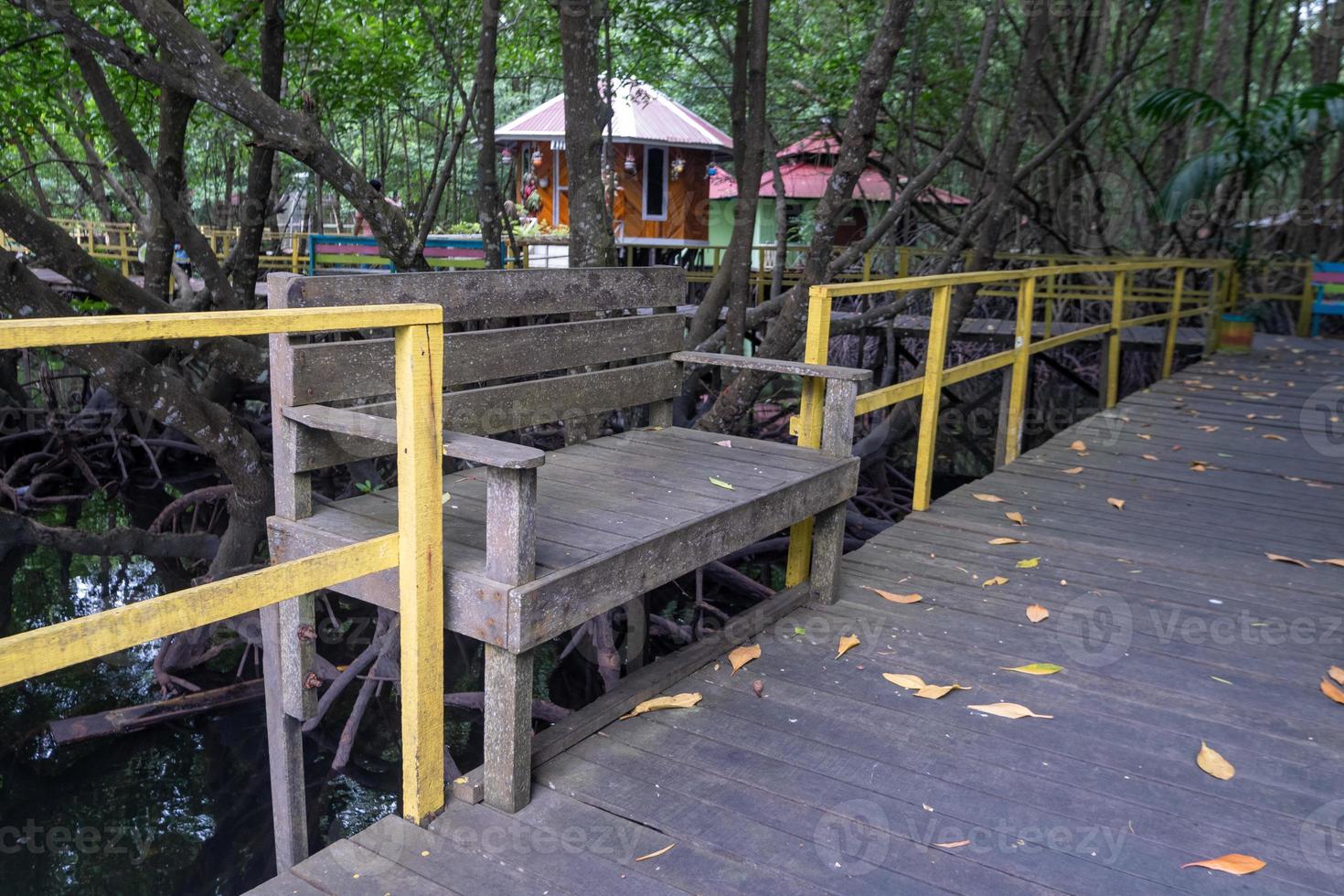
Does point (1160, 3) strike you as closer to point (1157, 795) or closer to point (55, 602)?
point (1157, 795)

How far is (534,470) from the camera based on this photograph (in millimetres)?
2492

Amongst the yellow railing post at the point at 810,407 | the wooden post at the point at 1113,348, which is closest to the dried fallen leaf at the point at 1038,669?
the yellow railing post at the point at 810,407

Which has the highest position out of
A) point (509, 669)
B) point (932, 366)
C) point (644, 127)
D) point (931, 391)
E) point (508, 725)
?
point (644, 127)

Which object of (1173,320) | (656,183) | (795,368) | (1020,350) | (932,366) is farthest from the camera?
(656,183)

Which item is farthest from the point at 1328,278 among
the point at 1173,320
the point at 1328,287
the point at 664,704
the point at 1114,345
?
the point at 664,704

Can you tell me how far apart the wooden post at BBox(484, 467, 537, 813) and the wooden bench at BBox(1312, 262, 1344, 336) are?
1313 cm

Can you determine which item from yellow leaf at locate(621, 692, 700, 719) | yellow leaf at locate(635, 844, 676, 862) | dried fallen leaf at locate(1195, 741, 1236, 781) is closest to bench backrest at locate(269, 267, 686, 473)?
yellow leaf at locate(621, 692, 700, 719)

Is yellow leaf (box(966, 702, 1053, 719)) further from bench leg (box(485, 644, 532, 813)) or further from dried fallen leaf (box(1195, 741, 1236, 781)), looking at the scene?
bench leg (box(485, 644, 532, 813))

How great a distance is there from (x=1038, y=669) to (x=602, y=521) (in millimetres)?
1489

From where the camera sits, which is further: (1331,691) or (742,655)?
(742,655)

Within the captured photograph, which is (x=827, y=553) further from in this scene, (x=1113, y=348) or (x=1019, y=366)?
(x=1113, y=348)

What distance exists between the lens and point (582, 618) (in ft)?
8.83

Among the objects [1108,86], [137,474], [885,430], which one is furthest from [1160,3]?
[137,474]

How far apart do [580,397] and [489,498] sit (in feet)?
4.81
